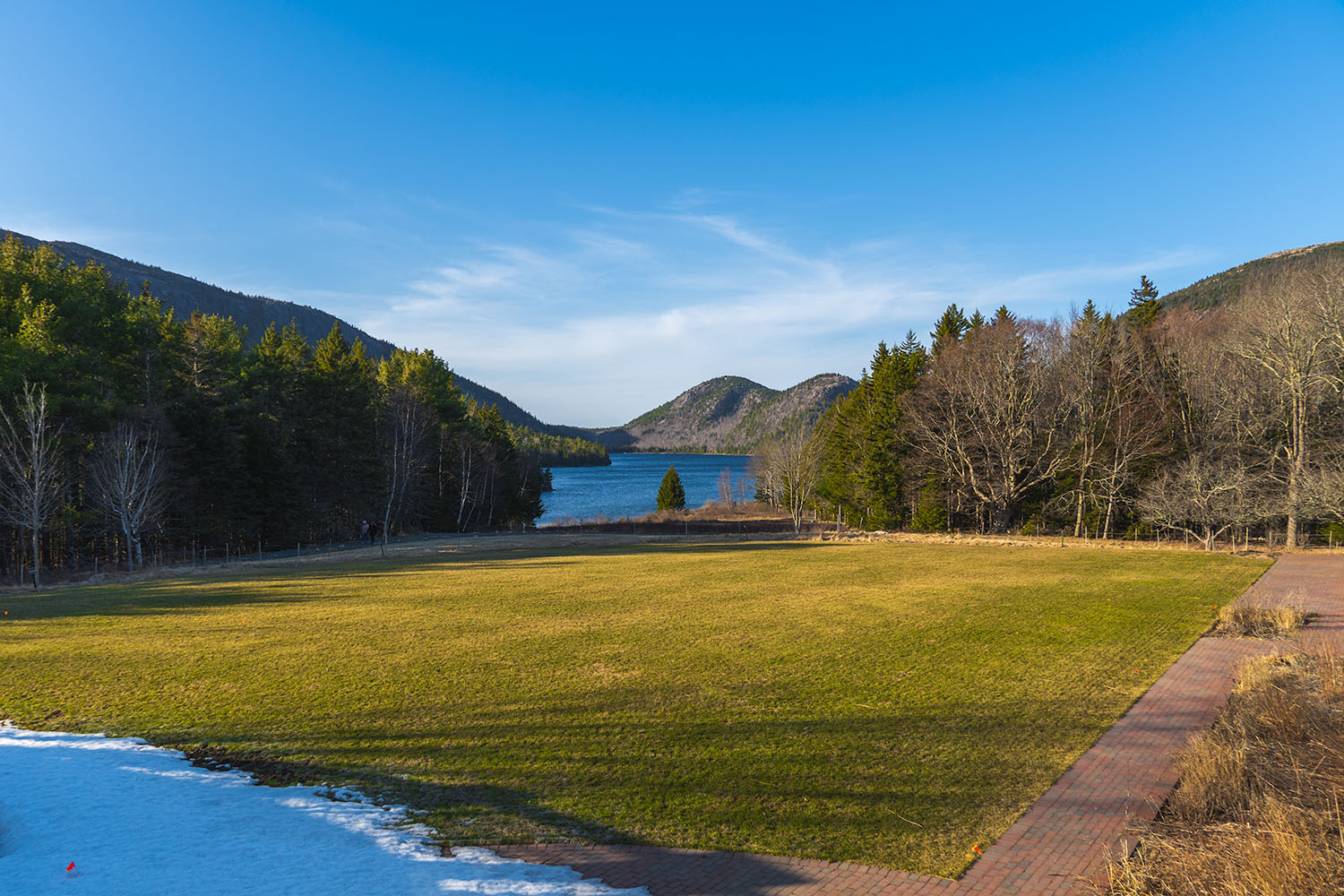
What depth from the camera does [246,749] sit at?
7852 mm

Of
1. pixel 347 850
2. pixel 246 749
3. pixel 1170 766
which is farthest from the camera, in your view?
pixel 246 749

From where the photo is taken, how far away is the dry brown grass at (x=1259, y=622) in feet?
44.1

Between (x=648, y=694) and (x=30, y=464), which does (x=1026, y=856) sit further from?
(x=30, y=464)

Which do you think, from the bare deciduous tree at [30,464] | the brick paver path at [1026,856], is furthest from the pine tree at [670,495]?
the brick paver path at [1026,856]

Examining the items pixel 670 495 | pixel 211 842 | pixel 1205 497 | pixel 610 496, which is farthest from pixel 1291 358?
pixel 610 496

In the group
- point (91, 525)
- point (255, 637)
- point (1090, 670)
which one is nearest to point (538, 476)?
point (91, 525)

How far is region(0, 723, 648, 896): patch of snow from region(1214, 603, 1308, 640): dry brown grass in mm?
14579

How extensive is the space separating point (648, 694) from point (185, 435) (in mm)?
32846

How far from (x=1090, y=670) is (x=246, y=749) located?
12314mm

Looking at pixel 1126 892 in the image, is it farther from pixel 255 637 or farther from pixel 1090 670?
pixel 255 637

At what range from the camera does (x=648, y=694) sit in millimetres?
9984

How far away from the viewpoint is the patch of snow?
196 inches

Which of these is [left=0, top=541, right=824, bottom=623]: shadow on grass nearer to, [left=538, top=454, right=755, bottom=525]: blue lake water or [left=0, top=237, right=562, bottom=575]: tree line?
[left=0, top=237, right=562, bottom=575]: tree line

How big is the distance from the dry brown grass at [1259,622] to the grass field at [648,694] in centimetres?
47
